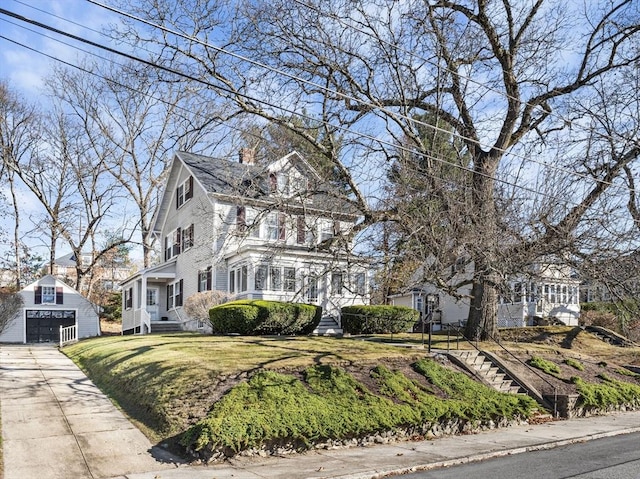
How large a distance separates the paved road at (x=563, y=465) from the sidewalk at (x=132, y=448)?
13.9 inches

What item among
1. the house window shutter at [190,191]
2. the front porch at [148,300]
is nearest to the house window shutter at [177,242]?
the front porch at [148,300]

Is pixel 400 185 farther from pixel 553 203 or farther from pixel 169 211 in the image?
pixel 169 211

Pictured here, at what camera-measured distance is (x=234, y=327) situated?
73.0ft

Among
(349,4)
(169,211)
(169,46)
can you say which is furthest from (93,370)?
(169,211)

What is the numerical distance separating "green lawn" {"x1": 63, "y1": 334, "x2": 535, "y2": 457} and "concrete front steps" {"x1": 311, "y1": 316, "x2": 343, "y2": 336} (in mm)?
9503

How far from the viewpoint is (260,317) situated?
872 inches

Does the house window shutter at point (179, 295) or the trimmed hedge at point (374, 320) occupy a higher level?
the house window shutter at point (179, 295)

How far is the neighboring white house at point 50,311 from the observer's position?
129ft

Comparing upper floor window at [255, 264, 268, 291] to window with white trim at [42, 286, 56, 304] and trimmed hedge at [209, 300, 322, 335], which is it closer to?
trimmed hedge at [209, 300, 322, 335]

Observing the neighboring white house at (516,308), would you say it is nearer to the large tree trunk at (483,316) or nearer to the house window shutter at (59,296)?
the large tree trunk at (483,316)

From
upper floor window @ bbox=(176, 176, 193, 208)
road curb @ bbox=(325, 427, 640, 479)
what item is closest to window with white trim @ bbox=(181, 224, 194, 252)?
upper floor window @ bbox=(176, 176, 193, 208)

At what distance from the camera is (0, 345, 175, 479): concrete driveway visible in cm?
897

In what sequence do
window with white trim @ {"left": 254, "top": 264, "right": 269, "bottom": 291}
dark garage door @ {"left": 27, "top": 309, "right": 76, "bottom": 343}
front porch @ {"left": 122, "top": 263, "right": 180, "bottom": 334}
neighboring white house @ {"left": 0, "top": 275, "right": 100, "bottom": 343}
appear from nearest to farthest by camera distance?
window with white trim @ {"left": 254, "top": 264, "right": 269, "bottom": 291} < front porch @ {"left": 122, "top": 263, "right": 180, "bottom": 334} < neighboring white house @ {"left": 0, "top": 275, "right": 100, "bottom": 343} < dark garage door @ {"left": 27, "top": 309, "right": 76, "bottom": 343}

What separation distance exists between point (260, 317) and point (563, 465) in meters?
13.7
